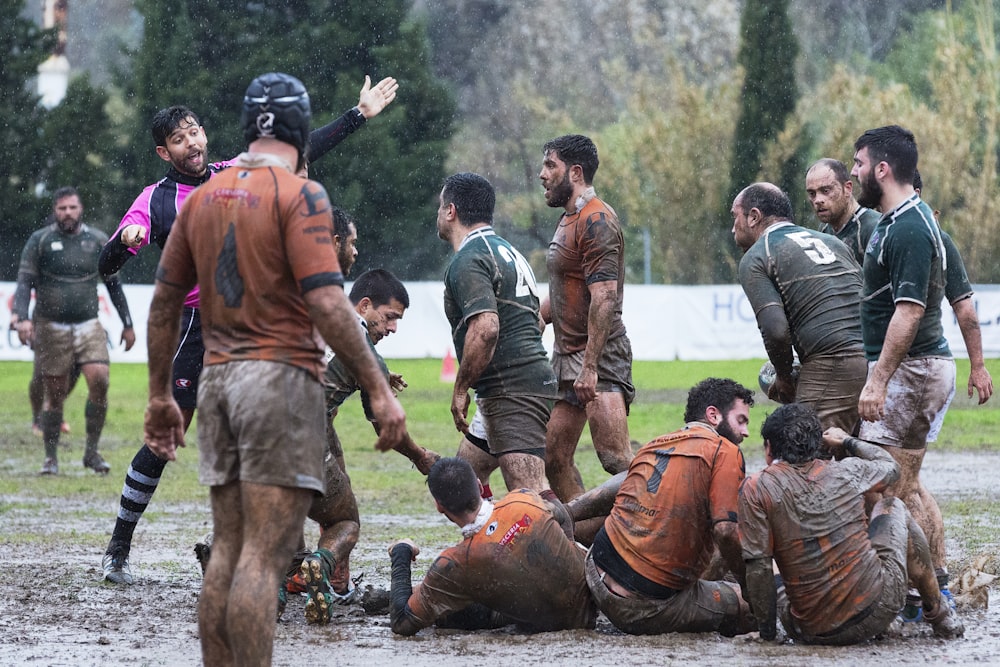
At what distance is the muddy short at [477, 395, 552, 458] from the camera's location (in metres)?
A: 7.59

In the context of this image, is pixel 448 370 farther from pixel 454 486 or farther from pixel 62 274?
pixel 454 486

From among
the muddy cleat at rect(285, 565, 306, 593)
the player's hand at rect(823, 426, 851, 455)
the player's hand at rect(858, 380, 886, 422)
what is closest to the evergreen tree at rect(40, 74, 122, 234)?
the muddy cleat at rect(285, 565, 306, 593)

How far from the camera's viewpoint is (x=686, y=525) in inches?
255

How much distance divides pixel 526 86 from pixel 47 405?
40220 mm

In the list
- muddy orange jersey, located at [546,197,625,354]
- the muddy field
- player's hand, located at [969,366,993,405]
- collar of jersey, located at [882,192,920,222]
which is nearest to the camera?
the muddy field

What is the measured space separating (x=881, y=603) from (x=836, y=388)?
4.82 feet

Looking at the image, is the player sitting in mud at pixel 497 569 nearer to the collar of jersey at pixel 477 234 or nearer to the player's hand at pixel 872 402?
the player's hand at pixel 872 402

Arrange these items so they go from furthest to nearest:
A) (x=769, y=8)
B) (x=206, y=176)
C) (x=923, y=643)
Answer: (x=769, y=8), (x=206, y=176), (x=923, y=643)

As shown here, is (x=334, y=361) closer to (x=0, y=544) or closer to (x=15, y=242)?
(x=0, y=544)

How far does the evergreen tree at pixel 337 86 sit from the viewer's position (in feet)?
124

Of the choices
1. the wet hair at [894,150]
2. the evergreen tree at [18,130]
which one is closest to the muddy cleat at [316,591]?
the wet hair at [894,150]

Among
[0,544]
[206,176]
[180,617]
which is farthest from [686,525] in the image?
[0,544]

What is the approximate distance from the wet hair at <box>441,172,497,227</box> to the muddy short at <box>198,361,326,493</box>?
113 inches

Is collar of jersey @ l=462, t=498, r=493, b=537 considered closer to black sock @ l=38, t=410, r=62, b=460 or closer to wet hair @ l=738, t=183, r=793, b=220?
wet hair @ l=738, t=183, r=793, b=220
